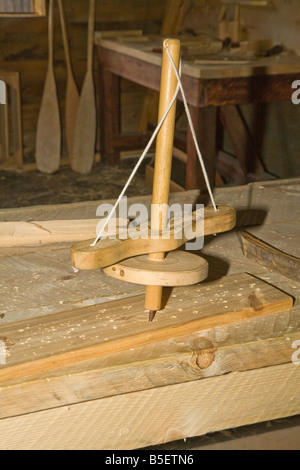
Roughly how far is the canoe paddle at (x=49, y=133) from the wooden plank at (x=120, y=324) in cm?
314

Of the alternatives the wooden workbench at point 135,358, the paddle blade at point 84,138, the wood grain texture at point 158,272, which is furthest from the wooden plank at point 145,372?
the paddle blade at point 84,138

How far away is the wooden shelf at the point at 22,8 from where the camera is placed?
384 centimetres

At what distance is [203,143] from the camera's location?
2889 millimetres

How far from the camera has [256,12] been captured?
3.63 meters

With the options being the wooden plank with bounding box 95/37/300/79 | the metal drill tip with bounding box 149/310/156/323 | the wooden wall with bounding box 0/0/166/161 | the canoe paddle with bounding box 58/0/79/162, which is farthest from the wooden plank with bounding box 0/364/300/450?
the wooden wall with bounding box 0/0/166/161

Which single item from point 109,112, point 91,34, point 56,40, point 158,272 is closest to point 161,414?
point 158,272

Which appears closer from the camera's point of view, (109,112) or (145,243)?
(145,243)

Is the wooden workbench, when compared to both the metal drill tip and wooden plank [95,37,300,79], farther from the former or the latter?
wooden plank [95,37,300,79]

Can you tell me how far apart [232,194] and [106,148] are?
270cm

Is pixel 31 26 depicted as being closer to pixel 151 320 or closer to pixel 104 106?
pixel 104 106

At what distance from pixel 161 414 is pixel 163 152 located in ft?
1.26

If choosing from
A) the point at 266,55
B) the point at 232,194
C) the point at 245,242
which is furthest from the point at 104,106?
the point at 245,242
